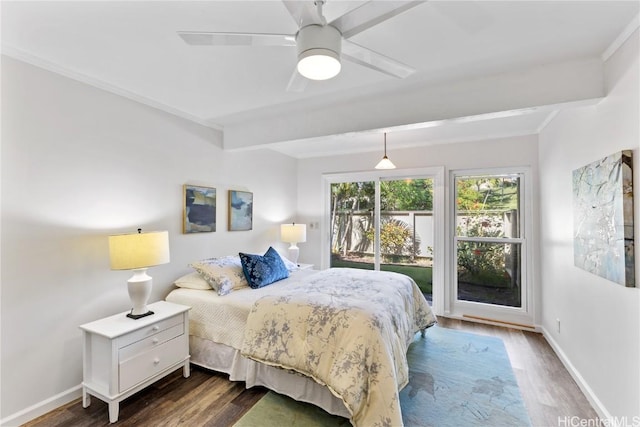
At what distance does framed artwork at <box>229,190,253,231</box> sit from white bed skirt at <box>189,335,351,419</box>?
4.87 ft

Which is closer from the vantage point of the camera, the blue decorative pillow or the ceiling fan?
the ceiling fan

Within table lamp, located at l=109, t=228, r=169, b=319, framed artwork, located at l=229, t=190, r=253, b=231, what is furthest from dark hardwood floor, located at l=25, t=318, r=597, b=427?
framed artwork, located at l=229, t=190, r=253, b=231

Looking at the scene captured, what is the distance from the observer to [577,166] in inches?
93.3

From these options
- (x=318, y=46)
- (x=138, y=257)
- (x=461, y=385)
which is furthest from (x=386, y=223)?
(x=318, y=46)

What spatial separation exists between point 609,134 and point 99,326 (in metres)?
3.79

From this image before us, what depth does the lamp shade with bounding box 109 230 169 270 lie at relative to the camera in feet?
6.94

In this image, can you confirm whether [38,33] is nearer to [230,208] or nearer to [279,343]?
[230,208]

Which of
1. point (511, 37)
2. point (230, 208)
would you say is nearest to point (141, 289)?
point (230, 208)

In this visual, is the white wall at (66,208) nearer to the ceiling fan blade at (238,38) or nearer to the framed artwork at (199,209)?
the framed artwork at (199,209)

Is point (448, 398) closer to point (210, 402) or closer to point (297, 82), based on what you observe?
point (210, 402)

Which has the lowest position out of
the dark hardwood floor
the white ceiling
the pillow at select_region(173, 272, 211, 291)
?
the dark hardwood floor

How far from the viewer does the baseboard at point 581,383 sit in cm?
194

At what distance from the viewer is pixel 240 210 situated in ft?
12.4

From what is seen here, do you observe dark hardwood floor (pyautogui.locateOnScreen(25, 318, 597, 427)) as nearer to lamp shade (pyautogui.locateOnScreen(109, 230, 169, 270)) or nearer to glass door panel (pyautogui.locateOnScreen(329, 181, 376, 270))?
lamp shade (pyautogui.locateOnScreen(109, 230, 169, 270))
